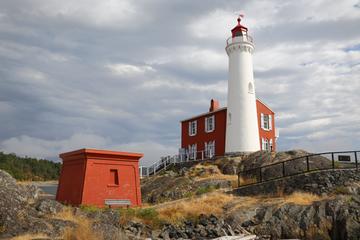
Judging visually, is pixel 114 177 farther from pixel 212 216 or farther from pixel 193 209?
pixel 212 216

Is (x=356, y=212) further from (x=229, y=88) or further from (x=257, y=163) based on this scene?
(x=229, y=88)

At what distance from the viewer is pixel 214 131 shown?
40.7 meters

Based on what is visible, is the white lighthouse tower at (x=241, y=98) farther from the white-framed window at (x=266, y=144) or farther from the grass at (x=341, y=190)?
the grass at (x=341, y=190)

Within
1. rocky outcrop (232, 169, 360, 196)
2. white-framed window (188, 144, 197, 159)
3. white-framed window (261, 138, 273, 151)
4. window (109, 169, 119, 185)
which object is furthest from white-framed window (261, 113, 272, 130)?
window (109, 169, 119, 185)

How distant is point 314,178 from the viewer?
22.1 metres

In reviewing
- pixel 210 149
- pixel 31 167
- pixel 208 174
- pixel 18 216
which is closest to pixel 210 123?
pixel 210 149

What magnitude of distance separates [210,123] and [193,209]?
22146mm

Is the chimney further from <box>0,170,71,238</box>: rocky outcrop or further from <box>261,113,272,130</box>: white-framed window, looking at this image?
<box>0,170,71,238</box>: rocky outcrop

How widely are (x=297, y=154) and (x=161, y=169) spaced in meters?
16.7

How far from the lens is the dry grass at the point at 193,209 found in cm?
1914

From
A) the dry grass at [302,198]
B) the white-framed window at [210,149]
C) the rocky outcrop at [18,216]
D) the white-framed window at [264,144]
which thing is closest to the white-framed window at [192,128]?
the white-framed window at [210,149]

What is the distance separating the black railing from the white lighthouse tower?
8.15 metres

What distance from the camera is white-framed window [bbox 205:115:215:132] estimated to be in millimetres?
41125

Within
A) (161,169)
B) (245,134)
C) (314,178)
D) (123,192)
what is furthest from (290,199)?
(161,169)
